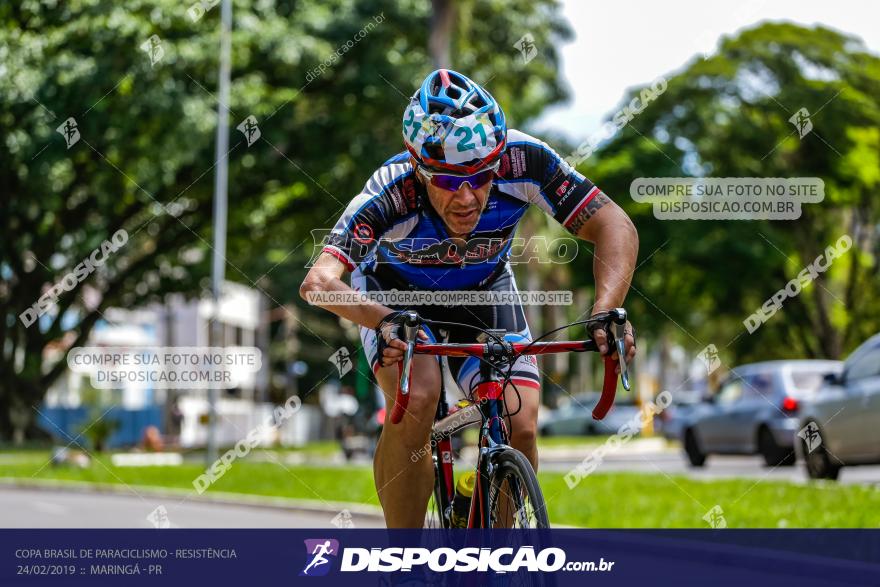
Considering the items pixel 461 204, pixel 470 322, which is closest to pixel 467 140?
pixel 461 204

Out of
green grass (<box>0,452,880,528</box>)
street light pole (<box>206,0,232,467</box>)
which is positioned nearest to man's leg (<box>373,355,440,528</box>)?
green grass (<box>0,452,880,528</box>)

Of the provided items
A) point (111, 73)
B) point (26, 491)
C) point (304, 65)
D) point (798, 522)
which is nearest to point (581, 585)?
point (798, 522)

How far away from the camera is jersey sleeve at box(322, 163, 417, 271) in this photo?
175 inches

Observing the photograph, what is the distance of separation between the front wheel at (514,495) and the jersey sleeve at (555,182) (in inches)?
37.0

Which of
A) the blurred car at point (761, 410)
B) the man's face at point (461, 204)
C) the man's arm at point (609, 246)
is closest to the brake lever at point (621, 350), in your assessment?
the man's arm at point (609, 246)

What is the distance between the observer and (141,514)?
12891 mm

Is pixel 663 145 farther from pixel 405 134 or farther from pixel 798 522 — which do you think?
pixel 405 134

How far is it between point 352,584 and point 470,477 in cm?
95

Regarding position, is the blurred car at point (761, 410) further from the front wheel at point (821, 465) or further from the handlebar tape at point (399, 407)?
the handlebar tape at point (399, 407)

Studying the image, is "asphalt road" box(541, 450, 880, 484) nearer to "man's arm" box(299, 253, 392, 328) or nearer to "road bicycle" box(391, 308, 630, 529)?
"road bicycle" box(391, 308, 630, 529)

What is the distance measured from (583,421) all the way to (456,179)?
38608 mm

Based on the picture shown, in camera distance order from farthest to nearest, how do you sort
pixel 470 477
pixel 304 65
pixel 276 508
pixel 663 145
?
pixel 663 145, pixel 304 65, pixel 276 508, pixel 470 477

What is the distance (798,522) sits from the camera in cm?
894

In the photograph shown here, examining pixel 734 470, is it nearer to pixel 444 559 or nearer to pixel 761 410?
pixel 761 410
